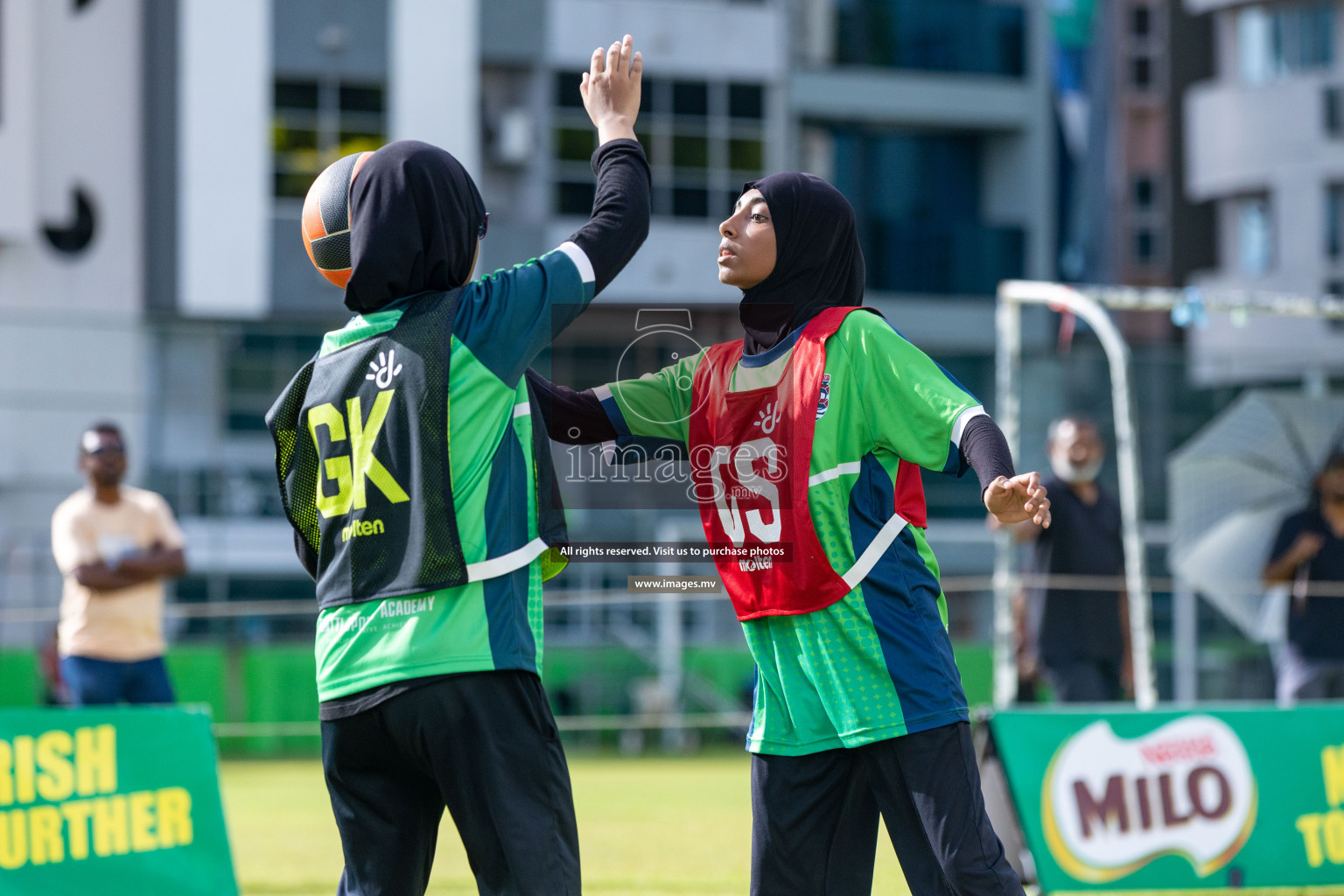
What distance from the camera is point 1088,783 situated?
6.48 metres

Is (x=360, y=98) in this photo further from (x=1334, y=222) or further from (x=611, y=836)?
(x=611, y=836)

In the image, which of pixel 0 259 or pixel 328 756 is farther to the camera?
pixel 0 259

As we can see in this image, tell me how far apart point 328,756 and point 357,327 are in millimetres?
820

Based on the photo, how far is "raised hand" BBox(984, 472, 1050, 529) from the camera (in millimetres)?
3107

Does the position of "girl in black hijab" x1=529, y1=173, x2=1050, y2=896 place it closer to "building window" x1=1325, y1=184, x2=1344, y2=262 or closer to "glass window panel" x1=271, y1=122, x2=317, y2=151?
"glass window panel" x1=271, y1=122, x2=317, y2=151

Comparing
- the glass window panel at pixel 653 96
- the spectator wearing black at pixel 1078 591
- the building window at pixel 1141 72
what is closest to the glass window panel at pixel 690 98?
the glass window panel at pixel 653 96

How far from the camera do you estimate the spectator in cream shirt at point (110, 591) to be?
7906mm

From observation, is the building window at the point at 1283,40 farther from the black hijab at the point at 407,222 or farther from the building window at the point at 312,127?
the black hijab at the point at 407,222

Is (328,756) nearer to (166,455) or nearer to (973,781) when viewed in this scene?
(973,781)

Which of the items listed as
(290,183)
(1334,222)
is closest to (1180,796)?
(290,183)

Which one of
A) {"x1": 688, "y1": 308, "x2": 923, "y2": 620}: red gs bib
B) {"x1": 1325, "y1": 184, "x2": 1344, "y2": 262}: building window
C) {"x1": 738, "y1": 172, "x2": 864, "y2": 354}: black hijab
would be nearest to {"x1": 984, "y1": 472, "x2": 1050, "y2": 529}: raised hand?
{"x1": 688, "y1": 308, "x2": 923, "y2": 620}: red gs bib

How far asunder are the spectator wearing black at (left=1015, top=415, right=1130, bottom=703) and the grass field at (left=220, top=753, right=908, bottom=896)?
1264 mm

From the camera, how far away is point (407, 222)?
3.15m

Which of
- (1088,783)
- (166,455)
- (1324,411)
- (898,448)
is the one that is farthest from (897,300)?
(898,448)
